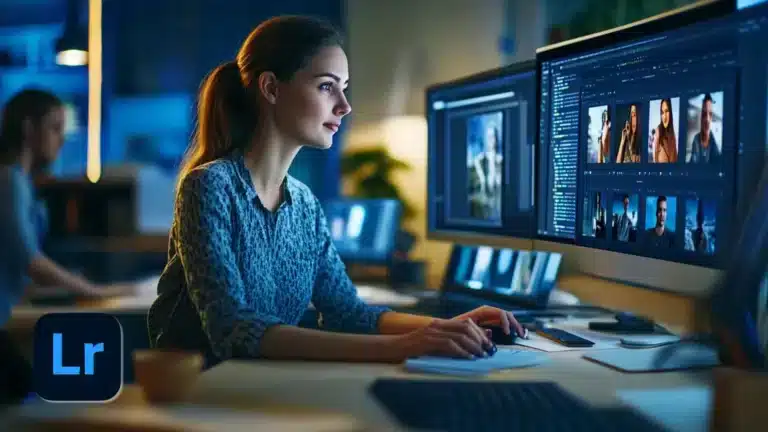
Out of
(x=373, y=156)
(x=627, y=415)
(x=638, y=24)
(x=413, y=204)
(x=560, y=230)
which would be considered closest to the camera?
(x=627, y=415)

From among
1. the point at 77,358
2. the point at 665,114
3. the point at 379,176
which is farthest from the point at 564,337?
the point at 379,176

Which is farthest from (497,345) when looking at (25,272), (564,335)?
(25,272)

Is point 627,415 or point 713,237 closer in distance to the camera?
point 627,415

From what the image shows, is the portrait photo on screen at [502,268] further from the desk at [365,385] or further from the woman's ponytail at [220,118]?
the woman's ponytail at [220,118]

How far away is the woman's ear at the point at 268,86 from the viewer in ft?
3.36

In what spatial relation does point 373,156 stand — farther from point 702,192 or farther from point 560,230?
point 702,192

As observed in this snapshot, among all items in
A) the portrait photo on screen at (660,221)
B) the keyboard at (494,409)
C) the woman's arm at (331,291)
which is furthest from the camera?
the woman's arm at (331,291)

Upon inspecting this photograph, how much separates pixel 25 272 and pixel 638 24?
2.71ft

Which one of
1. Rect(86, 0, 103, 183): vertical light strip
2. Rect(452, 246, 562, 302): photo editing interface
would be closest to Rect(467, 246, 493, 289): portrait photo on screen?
Rect(452, 246, 562, 302): photo editing interface

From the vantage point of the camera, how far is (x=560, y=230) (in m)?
1.17

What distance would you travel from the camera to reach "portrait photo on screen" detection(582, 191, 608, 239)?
1068mm

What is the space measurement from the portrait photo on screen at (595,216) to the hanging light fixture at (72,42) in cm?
66

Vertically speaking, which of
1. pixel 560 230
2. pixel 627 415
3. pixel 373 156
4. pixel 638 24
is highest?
pixel 638 24

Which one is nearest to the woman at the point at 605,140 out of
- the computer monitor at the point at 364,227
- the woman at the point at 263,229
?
the woman at the point at 263,229
